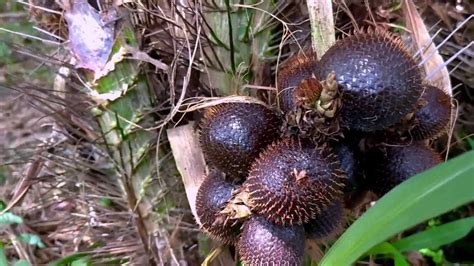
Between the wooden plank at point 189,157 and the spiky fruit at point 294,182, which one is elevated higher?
the spiky fruit at point 294,182

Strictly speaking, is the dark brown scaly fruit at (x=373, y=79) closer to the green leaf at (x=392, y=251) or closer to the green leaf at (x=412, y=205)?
the green leaf at (x=412, y=205)

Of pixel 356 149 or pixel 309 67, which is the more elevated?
pixel 309 67

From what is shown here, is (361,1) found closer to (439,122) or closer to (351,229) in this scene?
(439,122)

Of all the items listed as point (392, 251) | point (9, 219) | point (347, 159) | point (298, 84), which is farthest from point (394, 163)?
point (9, 219)

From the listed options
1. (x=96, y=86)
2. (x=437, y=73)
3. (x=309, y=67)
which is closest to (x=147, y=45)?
(x=96, y=86)

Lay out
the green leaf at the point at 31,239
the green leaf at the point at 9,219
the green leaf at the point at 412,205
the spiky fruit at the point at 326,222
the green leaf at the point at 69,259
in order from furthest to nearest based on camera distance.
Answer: the green leaf at the point at 31,239, the green leaf at the point at 9,219, the green leaf at the point at 69,259, the spiky fruit at the point at 326,222, the green leaf at the point at 412,205

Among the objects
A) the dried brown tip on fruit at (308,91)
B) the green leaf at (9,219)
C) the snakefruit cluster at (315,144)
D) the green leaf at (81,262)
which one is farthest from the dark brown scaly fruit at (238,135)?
the green leaf at (9,219)

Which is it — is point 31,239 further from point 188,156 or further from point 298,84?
point 298,84
